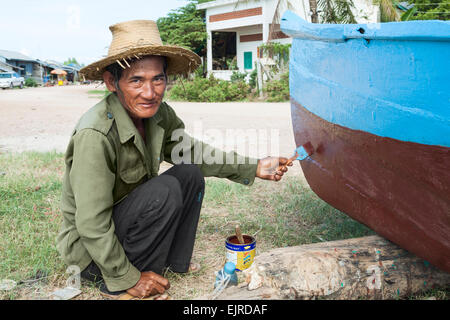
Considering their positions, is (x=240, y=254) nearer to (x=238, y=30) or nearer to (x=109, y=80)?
(x=109, y=80)

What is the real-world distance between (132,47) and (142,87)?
0.20m

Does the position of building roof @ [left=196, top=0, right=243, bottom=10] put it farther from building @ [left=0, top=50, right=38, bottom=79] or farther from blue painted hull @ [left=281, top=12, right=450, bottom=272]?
building @ [left=0, top=50, right=38, bottom=79]

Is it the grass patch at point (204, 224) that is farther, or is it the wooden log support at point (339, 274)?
the grass patch at point (204, 224)

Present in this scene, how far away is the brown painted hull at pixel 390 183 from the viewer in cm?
178

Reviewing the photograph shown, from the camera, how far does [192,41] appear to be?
20.7 metres

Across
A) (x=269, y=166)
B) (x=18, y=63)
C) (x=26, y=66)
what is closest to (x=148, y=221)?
(x=269, y=166)

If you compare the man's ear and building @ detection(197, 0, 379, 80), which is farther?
building @ detection(197, 0, 379, 80)

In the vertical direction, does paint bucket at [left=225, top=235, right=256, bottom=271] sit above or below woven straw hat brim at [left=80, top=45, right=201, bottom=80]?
below

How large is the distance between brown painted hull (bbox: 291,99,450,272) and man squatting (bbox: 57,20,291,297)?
88 cm

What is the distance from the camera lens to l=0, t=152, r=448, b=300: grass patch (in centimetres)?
244

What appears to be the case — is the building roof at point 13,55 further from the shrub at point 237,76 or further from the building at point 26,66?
the shrub at point 237,76

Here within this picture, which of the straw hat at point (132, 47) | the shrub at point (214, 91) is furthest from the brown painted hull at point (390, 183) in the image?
the shrub at point (214, 91)

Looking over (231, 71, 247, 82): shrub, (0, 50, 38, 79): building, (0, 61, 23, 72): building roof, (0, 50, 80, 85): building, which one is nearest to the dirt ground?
(231, 71, 247, 82): shrub

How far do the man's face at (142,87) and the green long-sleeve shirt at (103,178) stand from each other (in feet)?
0.20
